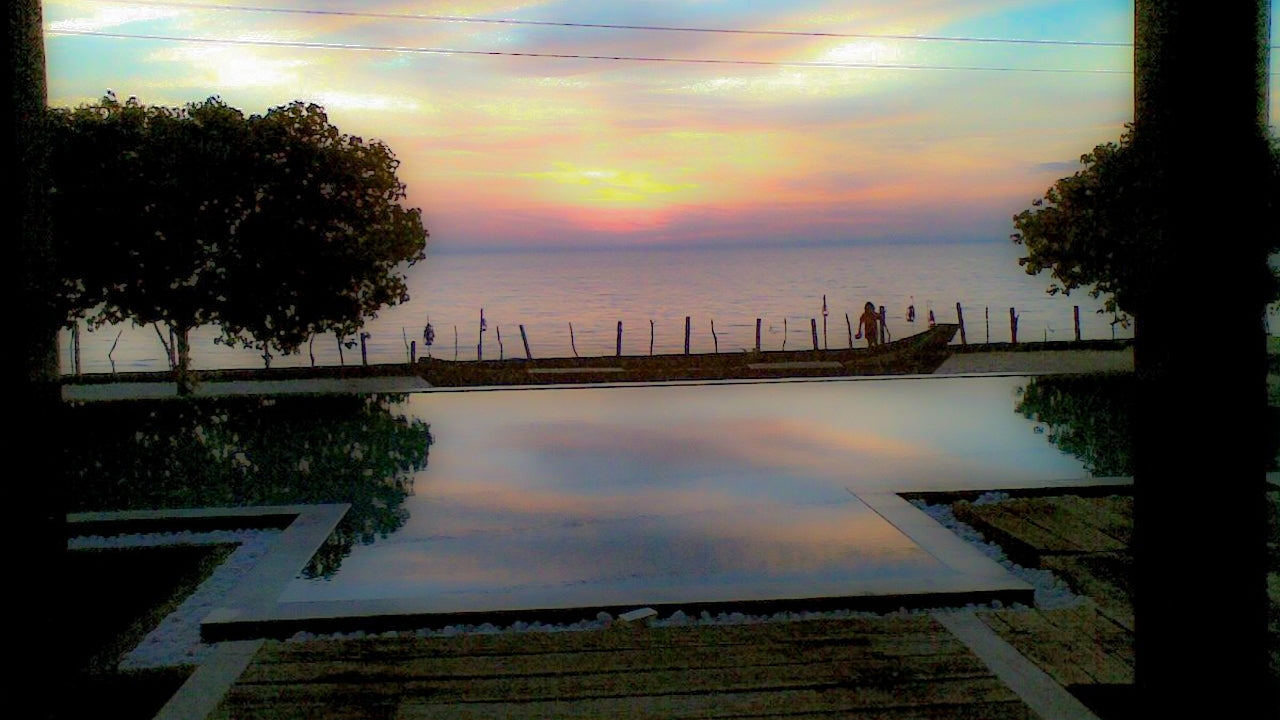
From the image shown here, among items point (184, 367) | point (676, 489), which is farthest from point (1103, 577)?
point (184, 367)

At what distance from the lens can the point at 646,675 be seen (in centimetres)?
482

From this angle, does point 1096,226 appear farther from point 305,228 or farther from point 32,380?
point 32,380

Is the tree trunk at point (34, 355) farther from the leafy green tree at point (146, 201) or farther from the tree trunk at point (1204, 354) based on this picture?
the leafy green tree at point (146, 201)

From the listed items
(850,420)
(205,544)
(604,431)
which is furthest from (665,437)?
(205,544)

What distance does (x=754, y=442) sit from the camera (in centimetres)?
1459

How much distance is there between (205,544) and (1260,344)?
7.82m

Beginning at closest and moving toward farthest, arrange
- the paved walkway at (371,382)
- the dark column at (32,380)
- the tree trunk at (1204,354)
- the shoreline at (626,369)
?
the dark column at (32,380), the tree trunk at (1204,354), the paved walkway at (371,382), the shoreline at (626,369)

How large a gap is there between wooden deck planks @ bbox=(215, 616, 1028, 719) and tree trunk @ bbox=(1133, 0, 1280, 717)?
129 centimetres

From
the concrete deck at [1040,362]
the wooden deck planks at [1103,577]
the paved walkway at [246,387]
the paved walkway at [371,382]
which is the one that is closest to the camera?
the wooden deck planks at [1103,577]

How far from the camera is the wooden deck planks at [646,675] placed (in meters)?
4.43

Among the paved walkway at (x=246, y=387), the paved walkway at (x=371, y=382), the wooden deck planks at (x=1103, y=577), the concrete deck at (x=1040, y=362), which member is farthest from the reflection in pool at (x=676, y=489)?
the concrete deck at (x=1040, y=362)

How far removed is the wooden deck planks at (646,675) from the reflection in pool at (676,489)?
2.97ft

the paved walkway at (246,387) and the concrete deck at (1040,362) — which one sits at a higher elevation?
the paved walkway at (246,387)

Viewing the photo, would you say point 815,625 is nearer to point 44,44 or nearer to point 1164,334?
point 1164,334
